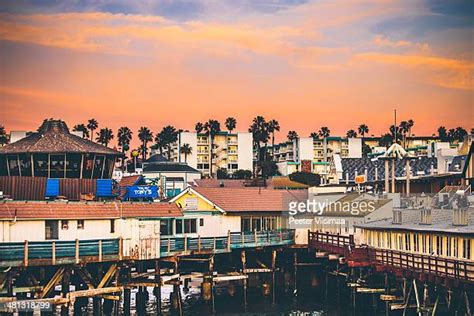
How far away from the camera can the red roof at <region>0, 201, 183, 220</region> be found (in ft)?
167

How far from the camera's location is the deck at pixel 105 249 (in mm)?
48594

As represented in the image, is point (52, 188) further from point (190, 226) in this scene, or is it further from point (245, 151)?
point (245, 151)

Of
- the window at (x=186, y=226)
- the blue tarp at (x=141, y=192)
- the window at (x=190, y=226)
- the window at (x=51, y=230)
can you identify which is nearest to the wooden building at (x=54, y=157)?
the blue tarp at (x=141, y=192)

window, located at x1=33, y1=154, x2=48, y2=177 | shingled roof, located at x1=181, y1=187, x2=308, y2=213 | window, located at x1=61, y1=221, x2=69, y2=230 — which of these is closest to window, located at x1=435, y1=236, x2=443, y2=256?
shingled roof, located at x1=181, y1=187, x2=308, y2=213

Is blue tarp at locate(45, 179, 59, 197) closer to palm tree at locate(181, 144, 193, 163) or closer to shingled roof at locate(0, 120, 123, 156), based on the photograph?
shingled roof at locate(0, 120, 123, 156)

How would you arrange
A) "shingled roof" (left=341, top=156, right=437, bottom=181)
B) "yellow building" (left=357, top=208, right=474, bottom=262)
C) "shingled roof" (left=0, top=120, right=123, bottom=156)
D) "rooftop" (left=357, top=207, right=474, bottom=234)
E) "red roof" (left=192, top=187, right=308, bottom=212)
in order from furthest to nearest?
"shingled roof" (left=341, top=156, right=437, bottom=181)
"red roof" (left=192, top=187, right=308, bottom=212)
"shingled roof" (left=0, top=120, right=123, bottom=156)
"rooftop" (left=357, top=207, right=474, bottom=234)
"yellow building" (left=357, top=208, right=474, bottom=262)

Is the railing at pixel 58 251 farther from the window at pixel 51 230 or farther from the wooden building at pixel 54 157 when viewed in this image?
the wooden building at pixel 54 157

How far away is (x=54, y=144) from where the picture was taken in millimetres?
62500

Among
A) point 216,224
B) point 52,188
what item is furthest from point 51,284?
point 216,224

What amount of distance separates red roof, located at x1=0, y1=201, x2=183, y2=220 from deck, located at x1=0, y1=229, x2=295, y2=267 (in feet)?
8.06

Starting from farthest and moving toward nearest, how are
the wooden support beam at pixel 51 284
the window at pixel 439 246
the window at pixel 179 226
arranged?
the window at pixel 179 226
the window at pixel 439 246
the wooden support beam at pixel 51 284

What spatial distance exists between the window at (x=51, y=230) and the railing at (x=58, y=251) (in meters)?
2.25

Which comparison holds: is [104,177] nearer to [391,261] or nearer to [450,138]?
[391,261]

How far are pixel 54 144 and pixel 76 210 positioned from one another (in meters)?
10.6
